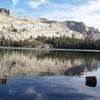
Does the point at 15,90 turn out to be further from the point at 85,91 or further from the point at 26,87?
the point at 85,91

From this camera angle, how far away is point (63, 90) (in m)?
46.3

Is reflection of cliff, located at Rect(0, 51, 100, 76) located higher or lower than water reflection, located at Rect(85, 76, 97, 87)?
lower

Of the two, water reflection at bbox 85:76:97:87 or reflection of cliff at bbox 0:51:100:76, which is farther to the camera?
reflection of cliff at bbox 0:51:100:76

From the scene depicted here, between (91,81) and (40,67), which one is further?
(40,67)

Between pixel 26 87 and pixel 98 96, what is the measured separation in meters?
11.5

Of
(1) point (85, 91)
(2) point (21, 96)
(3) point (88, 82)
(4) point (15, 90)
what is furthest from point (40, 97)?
(3) point (88, 82)

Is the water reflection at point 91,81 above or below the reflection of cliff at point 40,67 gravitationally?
above

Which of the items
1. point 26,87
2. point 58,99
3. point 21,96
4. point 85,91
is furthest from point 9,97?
point 85,91

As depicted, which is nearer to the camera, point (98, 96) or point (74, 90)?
point (98, 96)

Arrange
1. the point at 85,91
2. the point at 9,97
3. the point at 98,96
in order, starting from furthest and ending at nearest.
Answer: the point at 85,91 < the point at 98,96 < the point at 9,97

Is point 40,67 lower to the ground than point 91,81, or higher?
lower

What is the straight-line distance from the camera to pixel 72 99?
38750 mm

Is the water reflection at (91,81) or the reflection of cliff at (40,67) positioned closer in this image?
the water reflection at (91,81)

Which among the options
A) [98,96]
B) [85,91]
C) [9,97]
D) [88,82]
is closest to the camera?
[9,97]
